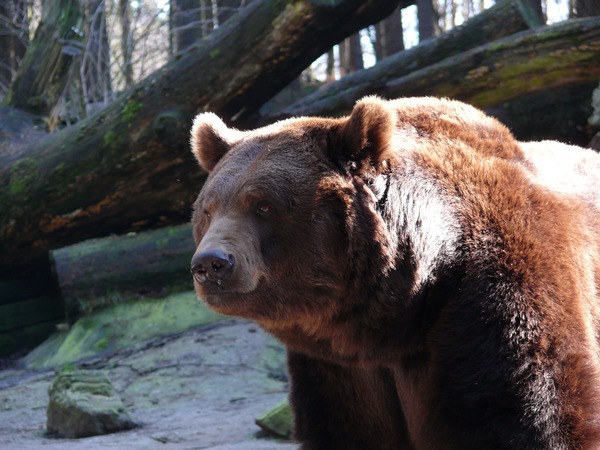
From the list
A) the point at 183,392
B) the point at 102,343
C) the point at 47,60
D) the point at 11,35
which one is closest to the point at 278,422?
the point at 183,392

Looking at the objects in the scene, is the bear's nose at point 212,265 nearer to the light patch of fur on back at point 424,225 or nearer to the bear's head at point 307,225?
the bear's head at point 307,225

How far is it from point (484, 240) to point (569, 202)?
0.52 meters

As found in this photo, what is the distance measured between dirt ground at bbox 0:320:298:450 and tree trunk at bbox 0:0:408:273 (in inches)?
48.0

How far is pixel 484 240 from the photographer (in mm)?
3244

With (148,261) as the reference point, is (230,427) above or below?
below

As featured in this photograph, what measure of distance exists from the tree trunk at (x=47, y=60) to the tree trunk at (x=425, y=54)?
2513mm

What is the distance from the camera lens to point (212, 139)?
3889 mm

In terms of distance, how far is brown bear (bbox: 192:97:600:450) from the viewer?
3035 millimetres

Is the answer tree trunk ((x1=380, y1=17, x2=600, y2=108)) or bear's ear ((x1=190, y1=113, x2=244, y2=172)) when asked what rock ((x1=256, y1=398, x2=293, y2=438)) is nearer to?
bear's ear ((x1=190, y1=113, x2=244, y2=172))

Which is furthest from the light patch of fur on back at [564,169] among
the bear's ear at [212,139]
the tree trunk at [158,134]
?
the tree trunk at [158,134]

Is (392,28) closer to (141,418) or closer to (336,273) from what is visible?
(141,418)

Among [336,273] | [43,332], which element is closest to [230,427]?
[336,273]

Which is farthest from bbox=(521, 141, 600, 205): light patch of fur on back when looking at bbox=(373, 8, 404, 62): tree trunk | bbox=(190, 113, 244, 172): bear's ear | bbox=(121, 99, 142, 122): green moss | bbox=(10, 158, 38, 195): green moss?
bbox=(373, 8, 404, 62): tree trunk

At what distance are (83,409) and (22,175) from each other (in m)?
2.76
